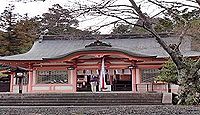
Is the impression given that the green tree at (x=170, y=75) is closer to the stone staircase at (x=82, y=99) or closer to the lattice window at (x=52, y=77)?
the stone staircase at (x=82, y=99)

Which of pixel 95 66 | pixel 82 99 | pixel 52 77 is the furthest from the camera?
pixel 95 66

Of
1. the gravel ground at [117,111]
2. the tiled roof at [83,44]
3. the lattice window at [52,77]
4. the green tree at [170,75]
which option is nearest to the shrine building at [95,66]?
the lattice window at [52,77]

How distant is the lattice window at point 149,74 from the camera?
59.3ft

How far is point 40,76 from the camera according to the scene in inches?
736

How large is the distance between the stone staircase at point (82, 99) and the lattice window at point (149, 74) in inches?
230

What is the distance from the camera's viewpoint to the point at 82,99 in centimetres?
1226

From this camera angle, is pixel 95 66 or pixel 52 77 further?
pixel 95 66

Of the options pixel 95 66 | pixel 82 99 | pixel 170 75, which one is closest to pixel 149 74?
pixel 95 66

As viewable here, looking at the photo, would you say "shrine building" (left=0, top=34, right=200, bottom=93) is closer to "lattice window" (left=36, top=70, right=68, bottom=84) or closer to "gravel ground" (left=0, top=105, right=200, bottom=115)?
"lattice window" (left=36, top=70, right=68, bottom=84)

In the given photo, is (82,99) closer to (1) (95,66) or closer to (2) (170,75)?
(2) (170,75)

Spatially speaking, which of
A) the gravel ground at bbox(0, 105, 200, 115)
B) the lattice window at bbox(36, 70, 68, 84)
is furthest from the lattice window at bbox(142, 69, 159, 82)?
the gravel ground at bbox(0, 105, 200, 115)

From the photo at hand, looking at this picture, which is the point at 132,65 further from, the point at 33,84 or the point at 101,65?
the point at 33,84

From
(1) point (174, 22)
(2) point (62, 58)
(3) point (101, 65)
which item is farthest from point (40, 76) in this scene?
(1) point (174, 22)

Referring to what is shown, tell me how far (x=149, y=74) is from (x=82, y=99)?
7.19 m
